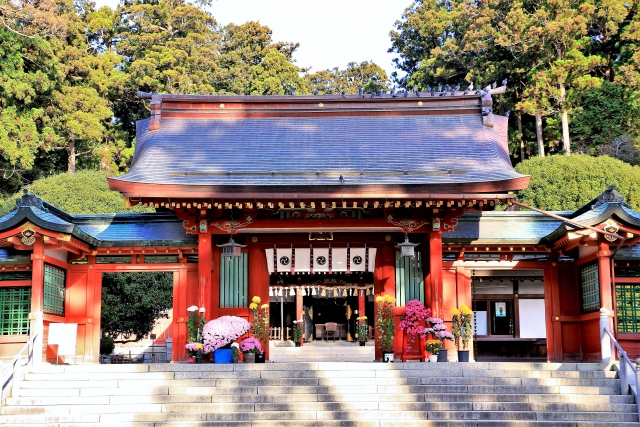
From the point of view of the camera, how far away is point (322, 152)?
1756cm

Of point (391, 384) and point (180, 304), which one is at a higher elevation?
point (180, 304)

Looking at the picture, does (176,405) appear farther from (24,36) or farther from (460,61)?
(460,61)

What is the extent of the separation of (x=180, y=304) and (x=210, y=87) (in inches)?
1099

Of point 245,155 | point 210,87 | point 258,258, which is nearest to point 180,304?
point 258,258

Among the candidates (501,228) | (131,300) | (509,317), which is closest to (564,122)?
(509,317)

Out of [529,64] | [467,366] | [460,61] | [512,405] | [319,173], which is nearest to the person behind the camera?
[512,405]

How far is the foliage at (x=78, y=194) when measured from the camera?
29453mm

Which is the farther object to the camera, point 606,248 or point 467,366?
point 606,248

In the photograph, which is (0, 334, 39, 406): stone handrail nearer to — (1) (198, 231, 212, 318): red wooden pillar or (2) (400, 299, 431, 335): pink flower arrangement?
(1) (198, 231, 212, 318): red wooden pillar

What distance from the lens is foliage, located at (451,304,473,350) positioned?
51.8ft

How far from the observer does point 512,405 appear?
12.4 m

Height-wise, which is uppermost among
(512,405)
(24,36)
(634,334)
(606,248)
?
(24,36)

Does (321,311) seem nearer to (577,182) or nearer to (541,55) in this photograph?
(577,182)

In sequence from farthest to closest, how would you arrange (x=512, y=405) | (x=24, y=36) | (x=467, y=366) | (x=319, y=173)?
(x=24, y=36) < (x=319, y=173) < (x=467, y=366) < (x=512, y=405)
